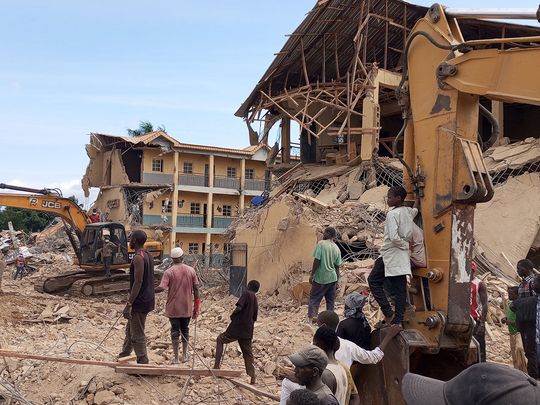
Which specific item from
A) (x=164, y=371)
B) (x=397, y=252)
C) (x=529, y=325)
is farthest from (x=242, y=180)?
(x=397, y=252)

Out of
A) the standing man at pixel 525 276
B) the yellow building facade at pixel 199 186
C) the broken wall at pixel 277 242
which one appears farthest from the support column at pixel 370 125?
the yellow building facade at pixel 199 186

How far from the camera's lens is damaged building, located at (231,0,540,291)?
47.6 ft

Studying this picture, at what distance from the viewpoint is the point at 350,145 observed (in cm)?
2047

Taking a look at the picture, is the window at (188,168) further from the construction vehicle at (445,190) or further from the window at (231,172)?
the construction vehicle at (445,190)

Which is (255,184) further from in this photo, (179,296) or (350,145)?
(179,296)

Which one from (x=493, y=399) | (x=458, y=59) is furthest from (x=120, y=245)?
(x=493, y=399)

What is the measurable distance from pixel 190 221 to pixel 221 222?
2.62m

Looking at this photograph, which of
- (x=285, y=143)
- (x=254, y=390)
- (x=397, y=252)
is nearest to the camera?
(x=397, y=252)

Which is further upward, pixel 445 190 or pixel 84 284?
pixel 445 190

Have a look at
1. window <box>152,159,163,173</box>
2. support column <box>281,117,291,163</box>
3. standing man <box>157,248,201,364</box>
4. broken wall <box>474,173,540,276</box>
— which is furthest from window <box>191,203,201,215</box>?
standing man <box>157,248,201,364</box>

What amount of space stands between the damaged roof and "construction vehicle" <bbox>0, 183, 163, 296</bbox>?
7.69m

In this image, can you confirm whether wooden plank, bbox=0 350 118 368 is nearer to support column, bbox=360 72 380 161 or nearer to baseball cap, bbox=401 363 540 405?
baseball cap, bbox=401 363 540 405

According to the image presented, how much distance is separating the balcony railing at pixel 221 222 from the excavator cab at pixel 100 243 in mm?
24712

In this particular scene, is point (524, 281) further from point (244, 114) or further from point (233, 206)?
point (233, 206)
